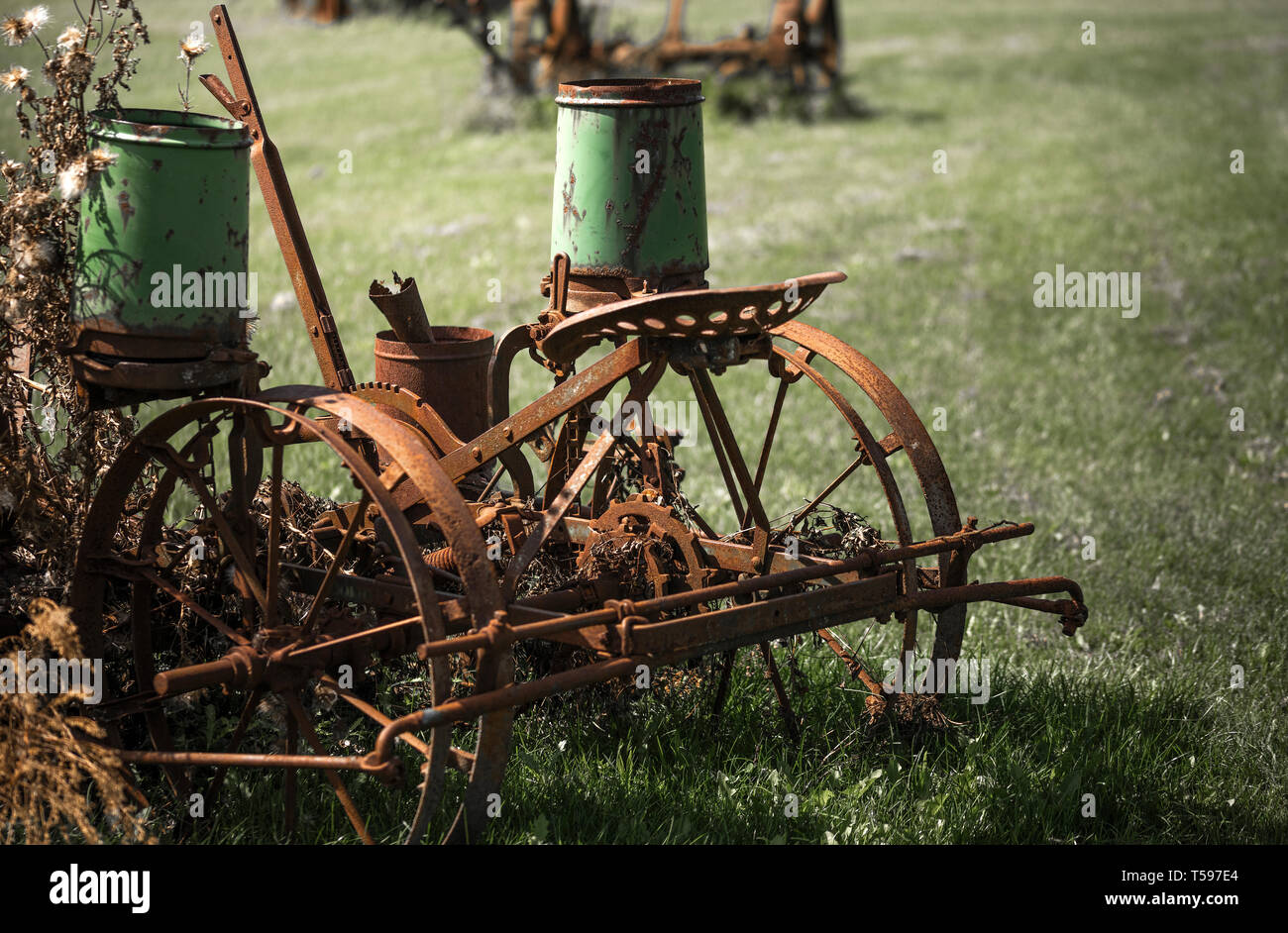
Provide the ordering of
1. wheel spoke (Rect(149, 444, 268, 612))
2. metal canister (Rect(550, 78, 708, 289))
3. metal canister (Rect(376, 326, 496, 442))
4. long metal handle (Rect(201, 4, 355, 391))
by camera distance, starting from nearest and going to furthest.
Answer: wheel spoke (Rect(149, 444, 268, 612)) < metal canister (Rect(550, 78, 708, 289)) < long metal handle (Rect(201, 4, 355, 391)) < metal canister (Rect(376, 326, 496, 442))

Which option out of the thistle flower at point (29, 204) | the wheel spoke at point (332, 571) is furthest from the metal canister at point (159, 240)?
the wheel spoke at point (332, 571)

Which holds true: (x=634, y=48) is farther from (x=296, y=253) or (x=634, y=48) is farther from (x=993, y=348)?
(x=296, y=253)

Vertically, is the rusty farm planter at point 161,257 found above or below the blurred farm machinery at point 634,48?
below

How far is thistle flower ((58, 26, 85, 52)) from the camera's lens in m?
3.67

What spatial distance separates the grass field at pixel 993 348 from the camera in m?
4.08

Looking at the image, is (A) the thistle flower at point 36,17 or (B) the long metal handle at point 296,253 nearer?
(A) the thistle flower at point 36,17

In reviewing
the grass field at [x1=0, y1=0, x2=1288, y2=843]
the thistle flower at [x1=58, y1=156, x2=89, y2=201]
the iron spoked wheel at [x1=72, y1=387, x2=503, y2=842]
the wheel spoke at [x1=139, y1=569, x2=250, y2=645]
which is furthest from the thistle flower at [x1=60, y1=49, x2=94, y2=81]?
the grass field at [x1=0, y1=0, x2=1288, y2=843]

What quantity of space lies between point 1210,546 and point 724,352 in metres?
3.93

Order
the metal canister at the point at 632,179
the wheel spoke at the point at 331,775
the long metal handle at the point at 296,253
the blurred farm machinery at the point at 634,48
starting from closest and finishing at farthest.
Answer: the wheel spoke at the point at 331,775
the metal canister at the point at 632,179
the long metal handle at the point at 296,253
the blurred farm machinery at the point at 634,48

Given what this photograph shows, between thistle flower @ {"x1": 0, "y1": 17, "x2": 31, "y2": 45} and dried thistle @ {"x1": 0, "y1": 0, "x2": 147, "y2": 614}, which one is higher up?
thistle flower @ {"x1": 0, "y1": 17, "x2": 31, "y2": 45}

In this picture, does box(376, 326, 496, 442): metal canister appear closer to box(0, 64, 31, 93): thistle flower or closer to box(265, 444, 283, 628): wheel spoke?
box(265, 444, 283, 628): wheel spoke

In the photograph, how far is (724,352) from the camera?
3510mm

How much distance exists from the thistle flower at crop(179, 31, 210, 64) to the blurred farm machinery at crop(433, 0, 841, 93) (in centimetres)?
1314

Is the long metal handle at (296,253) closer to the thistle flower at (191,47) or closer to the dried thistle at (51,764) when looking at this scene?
the thistle flower at (191,47)
